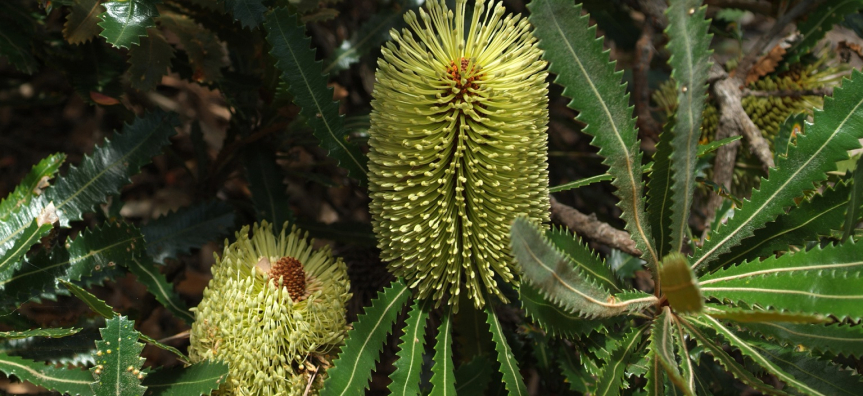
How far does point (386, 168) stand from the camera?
41.1 inches

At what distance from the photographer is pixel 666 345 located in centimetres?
87

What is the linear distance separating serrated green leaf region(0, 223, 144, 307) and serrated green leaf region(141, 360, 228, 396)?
0.24 metres

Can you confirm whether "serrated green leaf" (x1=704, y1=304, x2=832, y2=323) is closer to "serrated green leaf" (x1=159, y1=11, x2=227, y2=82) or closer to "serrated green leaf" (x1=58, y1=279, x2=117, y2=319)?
"serrated green leaf" (x1=58, y1=279, x2=117, y2=319)

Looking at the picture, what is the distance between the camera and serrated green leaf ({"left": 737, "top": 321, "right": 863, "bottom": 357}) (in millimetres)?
854

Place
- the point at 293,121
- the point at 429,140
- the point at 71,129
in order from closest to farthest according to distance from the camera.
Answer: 1. the point at 429,140
2. the point at 293,121
3. the point at 71,129

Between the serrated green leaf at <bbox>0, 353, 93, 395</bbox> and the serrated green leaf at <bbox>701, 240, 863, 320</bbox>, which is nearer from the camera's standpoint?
the serrated green leaf at <bbox>701, 240, 863, 320</bbox>

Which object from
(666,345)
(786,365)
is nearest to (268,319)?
(666,345)

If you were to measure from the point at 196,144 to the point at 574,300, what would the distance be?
1.15 m

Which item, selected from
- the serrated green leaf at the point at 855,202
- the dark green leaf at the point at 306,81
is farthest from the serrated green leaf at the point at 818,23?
the dark green leaf at the point at 306,81

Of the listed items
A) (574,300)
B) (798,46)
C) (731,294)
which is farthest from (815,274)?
(798,46)

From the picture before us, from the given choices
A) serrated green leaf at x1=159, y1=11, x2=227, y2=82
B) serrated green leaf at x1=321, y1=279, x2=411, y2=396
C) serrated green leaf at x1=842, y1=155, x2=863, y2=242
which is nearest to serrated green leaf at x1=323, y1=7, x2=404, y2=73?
serrated green leaf at x1=159, y1=11, x2=227, y2=82

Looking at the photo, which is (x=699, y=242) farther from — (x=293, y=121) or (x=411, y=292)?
(x=293, y=121)

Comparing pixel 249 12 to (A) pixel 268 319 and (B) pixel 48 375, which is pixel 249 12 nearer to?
(A) pixel 268 319

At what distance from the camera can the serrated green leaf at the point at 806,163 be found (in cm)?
96
